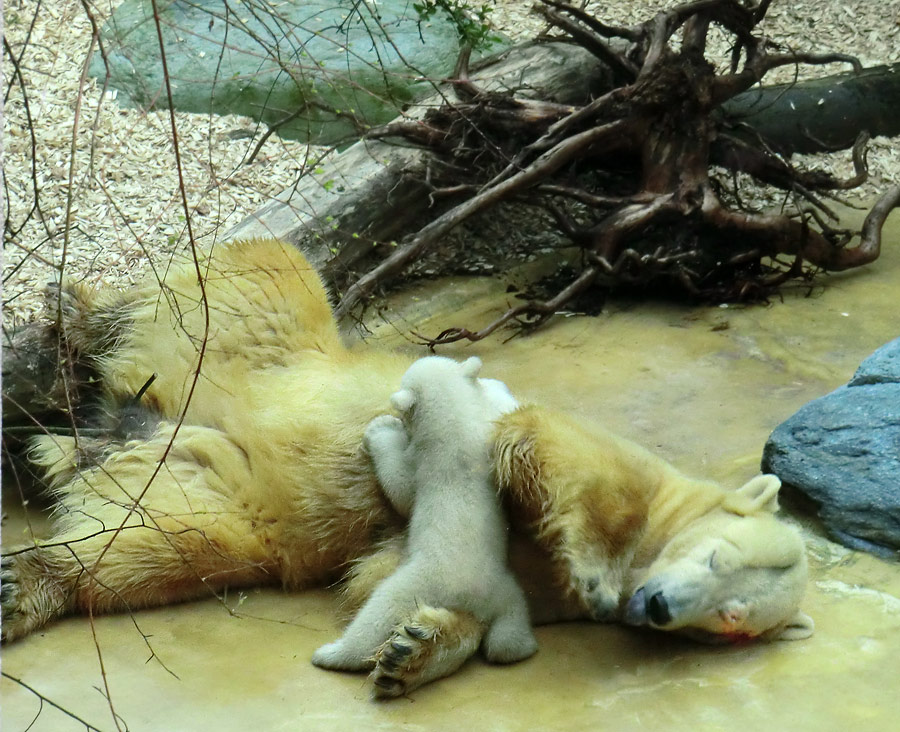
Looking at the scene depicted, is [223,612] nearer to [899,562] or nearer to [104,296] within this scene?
[104,296]

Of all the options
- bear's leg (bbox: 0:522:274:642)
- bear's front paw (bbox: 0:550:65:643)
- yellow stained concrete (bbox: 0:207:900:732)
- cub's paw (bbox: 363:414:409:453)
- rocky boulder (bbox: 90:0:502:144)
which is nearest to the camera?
yellow stained concrete (bbox: 0:207:900:732)

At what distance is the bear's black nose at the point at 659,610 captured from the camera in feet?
8.72

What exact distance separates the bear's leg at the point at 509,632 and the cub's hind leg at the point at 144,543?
2.98 feet

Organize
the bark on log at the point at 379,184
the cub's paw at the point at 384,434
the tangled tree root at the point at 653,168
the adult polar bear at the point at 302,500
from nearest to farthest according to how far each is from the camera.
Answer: the adult polar bear at the point at 302,500, the cub's paw at the point at 384,434, the bark on log at the point at 379,184, the tangled tree root at the point at 653,168

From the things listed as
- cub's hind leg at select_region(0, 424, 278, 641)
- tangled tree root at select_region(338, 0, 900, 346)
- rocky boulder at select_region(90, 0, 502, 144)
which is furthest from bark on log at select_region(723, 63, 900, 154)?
cub's hind leg at select_region(0, 424, 278, 641)

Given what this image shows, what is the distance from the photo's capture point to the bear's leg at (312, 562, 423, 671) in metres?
2.83

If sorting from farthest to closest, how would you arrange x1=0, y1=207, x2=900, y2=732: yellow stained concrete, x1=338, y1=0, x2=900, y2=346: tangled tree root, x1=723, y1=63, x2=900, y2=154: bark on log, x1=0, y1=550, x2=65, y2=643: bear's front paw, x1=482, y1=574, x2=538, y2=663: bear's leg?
x1=723, y1=63, x2=900, y2=154: bark on log < x1=338, y1=0, x2=900, y2=346: tangled tree root < x1=0, y1=550, x2=65, y2=643: bear's front paw < x1=482, y1=574, x2=538, y2=663: bear's leg < x1=0, y1=207, x2=900, y2=732: yellow stained concrete

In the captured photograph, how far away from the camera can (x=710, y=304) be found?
18.7 feet

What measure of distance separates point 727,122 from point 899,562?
153 inches

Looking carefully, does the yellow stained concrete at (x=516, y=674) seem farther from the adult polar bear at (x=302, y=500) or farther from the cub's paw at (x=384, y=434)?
the cub's paw at (x=384, y=434)

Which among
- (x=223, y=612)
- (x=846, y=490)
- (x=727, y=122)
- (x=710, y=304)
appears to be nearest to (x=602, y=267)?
(x=710, y=304)

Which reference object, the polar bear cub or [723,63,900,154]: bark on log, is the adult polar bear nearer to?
the polar bear cub

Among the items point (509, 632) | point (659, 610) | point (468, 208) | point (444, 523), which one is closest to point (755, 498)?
point (659, 610)

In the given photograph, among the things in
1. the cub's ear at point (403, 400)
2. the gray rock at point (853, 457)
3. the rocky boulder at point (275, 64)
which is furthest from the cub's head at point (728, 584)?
the rocky boulder at point (275, 64)
